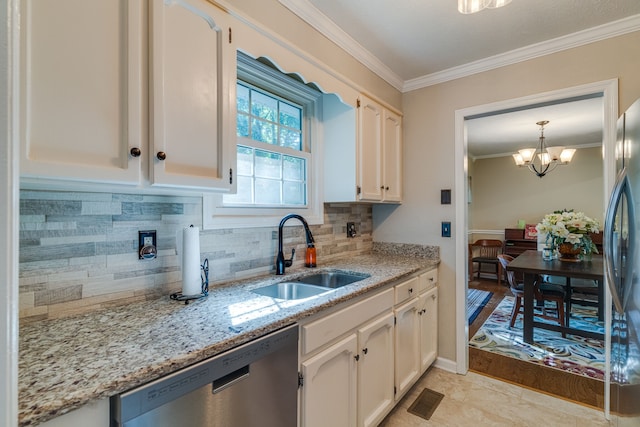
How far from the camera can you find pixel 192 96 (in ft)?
3.60

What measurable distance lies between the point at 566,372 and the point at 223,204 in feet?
9.47

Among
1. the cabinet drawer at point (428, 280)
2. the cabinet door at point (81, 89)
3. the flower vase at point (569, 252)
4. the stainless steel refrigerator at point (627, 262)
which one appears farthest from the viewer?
the flower vase at point (569, 252)

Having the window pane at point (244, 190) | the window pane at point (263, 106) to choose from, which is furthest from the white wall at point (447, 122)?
the window pane at point (244, 190)

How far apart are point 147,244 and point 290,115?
1.29 metres

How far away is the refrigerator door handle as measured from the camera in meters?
1.17

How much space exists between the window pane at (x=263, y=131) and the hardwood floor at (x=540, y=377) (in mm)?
2380

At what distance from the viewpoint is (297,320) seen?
1.12m

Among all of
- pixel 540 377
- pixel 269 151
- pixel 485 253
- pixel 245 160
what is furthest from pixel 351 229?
pixel 485 253

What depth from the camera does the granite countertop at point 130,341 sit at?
0.62 meters

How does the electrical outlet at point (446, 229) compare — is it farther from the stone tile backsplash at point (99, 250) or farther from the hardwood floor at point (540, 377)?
the stone tile backsplash at point (99, 250)

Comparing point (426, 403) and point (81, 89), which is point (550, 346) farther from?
point (81, 89)

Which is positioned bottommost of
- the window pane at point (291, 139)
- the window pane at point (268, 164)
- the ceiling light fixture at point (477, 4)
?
the window pane at point (268, 164)

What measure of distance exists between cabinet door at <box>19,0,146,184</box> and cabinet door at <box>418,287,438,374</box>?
78.6 inches

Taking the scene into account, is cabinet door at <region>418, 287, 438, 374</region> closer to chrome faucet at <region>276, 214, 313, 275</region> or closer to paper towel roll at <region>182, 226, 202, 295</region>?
chrome faucet at <region>276, 214, 313, 275</region>
